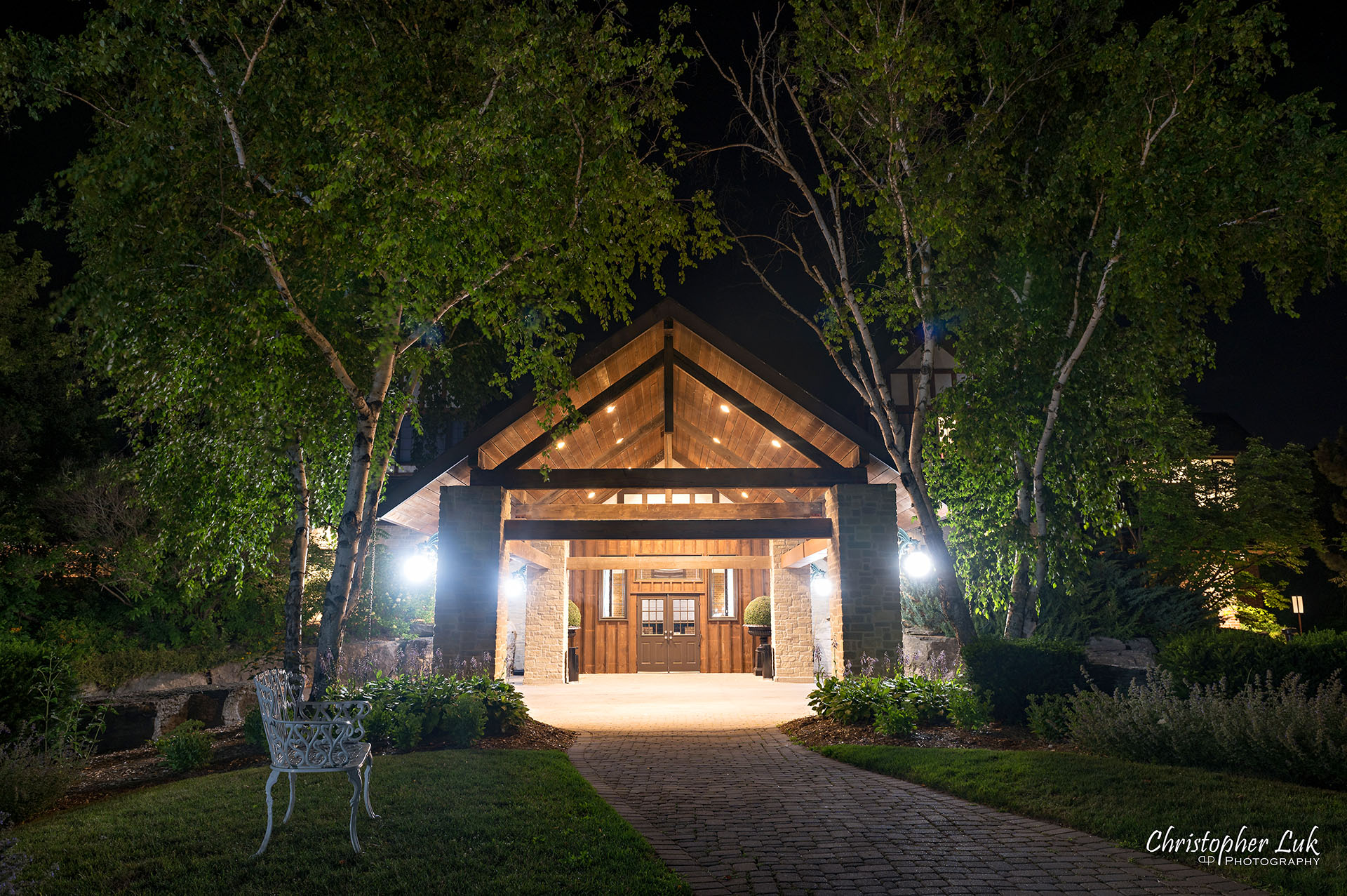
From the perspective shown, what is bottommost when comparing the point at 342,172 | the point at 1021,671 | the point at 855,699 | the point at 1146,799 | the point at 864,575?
the point at 1146,799

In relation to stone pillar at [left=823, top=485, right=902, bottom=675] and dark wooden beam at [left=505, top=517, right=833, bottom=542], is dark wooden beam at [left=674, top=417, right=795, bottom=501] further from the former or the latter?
stone pillar at [left=823, top=485, right=902, bottom=675]

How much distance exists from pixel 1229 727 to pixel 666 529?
815 centimetres

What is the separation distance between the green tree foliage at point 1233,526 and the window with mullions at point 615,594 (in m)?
12.9

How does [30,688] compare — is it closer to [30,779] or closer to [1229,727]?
[30,779]

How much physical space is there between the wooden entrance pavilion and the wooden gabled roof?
0.03 meters

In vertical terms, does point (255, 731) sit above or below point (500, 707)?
below

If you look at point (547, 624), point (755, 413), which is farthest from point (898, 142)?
point (547, 624)

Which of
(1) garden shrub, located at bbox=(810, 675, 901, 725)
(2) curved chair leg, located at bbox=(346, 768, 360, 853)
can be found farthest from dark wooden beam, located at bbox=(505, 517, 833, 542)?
(2) curved chair leg, located at bbox=(346, 768, 360, 853)

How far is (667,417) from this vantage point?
14.3 m

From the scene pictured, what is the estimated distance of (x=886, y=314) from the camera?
10.2 m

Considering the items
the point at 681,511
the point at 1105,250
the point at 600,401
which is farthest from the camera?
the point at 681,511

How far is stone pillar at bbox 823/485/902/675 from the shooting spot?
12086 mm

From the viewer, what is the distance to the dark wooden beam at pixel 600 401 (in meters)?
12.5

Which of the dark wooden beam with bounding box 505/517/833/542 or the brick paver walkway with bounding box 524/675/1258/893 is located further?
the dark wooden beam with bounding box 505/517/833/542
